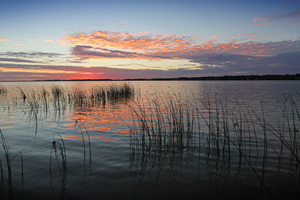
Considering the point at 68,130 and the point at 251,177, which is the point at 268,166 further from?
the point at 68,130

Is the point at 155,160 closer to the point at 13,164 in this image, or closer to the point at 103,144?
the point at 103,144

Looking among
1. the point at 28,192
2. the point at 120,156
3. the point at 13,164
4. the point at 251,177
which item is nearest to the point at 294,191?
the point at 251,177

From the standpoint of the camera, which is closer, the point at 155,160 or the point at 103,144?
the point at 155,160

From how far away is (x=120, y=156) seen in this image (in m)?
5.61

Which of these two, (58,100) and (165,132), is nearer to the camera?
(165,132)

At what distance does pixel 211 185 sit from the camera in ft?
13.2

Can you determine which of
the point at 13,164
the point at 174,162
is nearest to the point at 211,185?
the point at 174,162

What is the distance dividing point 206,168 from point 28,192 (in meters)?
3.83

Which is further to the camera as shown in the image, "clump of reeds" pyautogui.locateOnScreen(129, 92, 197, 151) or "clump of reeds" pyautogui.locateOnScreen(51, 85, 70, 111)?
"clump of reeds" pyautogui.locateOnScreen(51, 85, 70, 111)

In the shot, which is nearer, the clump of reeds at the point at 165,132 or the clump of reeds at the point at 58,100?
the clump of reeds at the point at 165,132

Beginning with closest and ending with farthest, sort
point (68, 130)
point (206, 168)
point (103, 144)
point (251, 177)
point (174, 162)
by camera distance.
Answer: point (251, 177) < point (206, 168) < point (174, 162) < point (103, 144) < point (68, 130)

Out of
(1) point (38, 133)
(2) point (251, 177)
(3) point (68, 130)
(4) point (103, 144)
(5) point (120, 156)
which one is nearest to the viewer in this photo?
(2) point (251, 177)

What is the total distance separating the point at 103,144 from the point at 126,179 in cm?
274

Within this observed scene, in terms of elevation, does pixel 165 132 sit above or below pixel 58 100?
below
